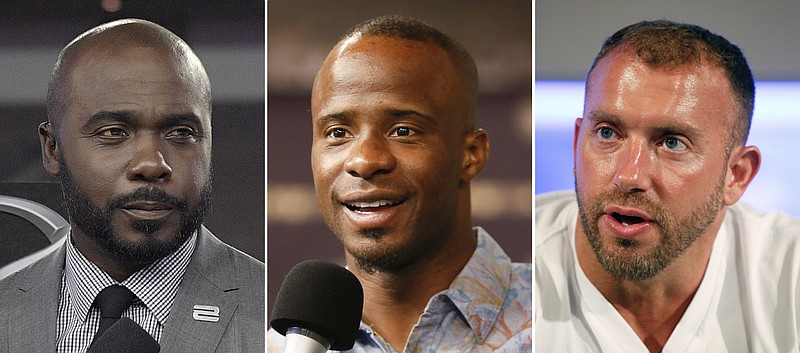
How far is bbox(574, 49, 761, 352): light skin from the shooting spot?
11.9ft

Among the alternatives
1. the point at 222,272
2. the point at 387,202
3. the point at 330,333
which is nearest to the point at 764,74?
the point at 387,202

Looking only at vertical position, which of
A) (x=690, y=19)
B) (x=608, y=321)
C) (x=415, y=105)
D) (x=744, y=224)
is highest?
(x=690, y=19)

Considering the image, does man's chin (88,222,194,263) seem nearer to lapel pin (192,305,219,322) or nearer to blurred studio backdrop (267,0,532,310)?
lapel pin (192,305,219,322)

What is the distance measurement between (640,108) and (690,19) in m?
0.42

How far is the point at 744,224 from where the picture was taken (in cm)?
372

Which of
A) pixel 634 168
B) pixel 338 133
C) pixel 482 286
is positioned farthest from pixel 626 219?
pixel 338 133

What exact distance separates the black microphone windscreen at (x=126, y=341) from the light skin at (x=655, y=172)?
2206 mm

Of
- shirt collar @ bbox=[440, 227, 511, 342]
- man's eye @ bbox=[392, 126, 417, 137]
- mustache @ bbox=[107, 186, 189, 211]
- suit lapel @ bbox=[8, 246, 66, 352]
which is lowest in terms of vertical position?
suit lapel @ bbox=[8, 246, 66, 352]

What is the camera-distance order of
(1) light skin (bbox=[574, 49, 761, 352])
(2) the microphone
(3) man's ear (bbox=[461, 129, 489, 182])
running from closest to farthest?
(2) the microphone, (1) light skin (bbox=[574, 49, 761, 352]), (3) man's ear (bbox=[461, 129, 489, 182])

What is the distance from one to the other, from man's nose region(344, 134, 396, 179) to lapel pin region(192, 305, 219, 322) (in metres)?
0.74

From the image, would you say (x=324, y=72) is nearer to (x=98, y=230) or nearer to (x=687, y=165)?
(x=98, y=230)

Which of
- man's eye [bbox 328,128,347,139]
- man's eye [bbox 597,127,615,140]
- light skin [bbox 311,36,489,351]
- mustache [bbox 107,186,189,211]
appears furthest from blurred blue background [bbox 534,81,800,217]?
mustache [bbox 107,186,189,211]

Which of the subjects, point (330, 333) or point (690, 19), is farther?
point (690, 19)

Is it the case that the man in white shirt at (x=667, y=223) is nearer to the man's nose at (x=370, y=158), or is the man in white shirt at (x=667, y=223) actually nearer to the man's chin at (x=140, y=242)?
the man's nose at (x=370, y=158)
